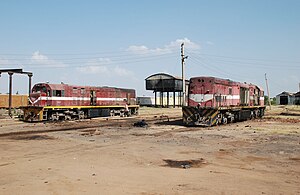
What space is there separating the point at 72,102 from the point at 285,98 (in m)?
97.9

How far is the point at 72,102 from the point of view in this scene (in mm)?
32219

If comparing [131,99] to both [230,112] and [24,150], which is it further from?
[24,150]

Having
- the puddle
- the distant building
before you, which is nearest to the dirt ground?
the puddle

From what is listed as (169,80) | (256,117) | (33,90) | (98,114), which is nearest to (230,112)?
(256,117)

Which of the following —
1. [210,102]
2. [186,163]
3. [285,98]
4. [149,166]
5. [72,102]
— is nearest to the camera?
[149,166]

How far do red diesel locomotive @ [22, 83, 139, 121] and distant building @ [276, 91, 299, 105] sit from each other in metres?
85.1

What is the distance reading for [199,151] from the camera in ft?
43.8

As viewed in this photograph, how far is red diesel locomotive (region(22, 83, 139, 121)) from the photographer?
95.4 feet

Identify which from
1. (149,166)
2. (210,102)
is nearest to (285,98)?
(210,102)

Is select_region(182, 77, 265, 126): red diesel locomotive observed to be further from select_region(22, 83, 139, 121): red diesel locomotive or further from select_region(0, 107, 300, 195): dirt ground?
select_region(22, 83, 139, 121): red diesel locomotive

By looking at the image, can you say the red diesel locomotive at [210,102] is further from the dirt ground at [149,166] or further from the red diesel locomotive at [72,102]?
the red diesel locomotive at [72,102]

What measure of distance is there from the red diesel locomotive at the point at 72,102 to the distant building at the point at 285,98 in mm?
85055

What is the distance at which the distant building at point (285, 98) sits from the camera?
110375 millimetres

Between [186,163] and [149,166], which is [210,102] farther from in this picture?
[149,166]
